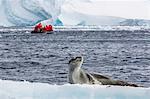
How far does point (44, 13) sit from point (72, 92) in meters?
58.1

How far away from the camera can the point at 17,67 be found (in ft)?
62.1

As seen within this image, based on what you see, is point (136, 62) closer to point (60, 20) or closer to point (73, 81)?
point (73, 81)

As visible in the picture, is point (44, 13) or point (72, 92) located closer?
point (72, 92)

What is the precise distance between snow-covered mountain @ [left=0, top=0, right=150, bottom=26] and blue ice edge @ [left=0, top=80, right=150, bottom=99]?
5420 cm

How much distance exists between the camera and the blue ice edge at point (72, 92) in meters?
5.62

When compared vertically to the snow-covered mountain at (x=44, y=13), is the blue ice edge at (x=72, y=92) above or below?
above

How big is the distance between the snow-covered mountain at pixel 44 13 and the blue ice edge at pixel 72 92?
5420 centimetres

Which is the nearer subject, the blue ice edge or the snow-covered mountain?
the blue ice edge

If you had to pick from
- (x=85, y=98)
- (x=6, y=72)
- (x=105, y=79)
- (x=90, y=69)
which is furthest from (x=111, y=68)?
(x=85, y=98)

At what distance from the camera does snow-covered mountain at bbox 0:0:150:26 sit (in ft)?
201

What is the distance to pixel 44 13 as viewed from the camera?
6350 centimetres

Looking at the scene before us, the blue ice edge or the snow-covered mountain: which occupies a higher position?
the blue ice edge

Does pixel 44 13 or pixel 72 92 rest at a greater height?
pixel 72 92

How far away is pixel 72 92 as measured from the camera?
5785 mm
